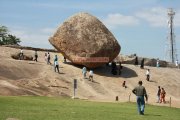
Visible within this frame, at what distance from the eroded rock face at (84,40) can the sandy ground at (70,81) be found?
1761 millimetres

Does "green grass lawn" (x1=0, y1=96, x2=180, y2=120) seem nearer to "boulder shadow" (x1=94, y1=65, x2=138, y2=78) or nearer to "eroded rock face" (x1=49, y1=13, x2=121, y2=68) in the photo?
"eroded rock face" (x1=49, y1=13, x2=121, y2=68)

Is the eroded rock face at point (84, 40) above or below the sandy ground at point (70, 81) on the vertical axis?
above

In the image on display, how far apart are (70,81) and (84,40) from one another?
6.06 m

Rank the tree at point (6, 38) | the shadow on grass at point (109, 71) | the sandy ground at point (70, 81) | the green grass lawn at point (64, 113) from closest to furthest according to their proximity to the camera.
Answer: the green grass lawn at point (64, 113)
the sandy ground at point (70, 81)
the shadow on grass at point (109, 71)
the tree at point (6, 38)

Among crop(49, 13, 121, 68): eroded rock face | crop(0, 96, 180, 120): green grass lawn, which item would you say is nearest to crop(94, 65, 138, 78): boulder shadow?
crop(49, 13, 121, 68): eroded rock face

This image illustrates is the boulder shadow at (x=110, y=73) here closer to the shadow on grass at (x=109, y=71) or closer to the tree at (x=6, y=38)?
the shadow on grass at (x=109, y=71)

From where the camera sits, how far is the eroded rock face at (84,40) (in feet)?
163

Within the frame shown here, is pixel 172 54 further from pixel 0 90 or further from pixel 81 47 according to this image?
pixel 0 90

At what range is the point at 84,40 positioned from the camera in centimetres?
4981

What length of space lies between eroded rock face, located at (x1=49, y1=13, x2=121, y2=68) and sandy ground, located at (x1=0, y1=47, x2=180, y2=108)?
1.76 metres

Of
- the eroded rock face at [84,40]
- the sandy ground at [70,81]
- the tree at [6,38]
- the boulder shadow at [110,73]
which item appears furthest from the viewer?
the tree at [6,38]

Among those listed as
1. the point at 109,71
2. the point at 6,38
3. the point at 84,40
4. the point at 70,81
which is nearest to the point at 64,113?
the point at 70,81

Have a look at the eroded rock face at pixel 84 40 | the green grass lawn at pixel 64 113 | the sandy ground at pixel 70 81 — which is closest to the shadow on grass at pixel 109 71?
the sandy ground at pixel 70 81

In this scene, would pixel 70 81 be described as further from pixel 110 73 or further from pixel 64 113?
pixel 64 113
